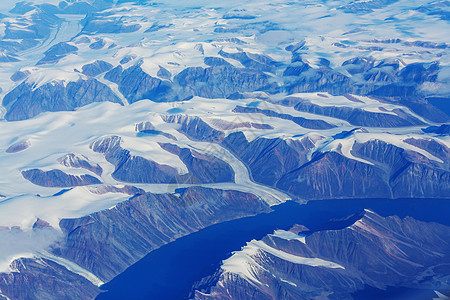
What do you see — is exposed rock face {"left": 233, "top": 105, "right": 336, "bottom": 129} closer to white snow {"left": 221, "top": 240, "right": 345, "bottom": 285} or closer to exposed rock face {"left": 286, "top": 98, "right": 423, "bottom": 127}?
exposed rock face {"left": 286, "top": 98, "right": 423, "bottom": 127}

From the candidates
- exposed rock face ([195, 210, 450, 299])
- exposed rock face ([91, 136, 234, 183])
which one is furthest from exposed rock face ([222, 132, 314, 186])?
exposed rock face ([195, 210, 450, 299])

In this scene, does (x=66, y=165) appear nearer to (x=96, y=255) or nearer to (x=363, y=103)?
(x=96, y=255)

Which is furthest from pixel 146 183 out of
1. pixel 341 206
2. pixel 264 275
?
pixel 264 275

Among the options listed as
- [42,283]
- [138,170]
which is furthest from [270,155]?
[42,283]

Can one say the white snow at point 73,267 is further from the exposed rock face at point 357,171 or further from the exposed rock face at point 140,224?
the exposed rock face at point 357,171

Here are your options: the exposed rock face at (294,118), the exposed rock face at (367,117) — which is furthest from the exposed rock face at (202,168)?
the exposed rock face at (367,117)

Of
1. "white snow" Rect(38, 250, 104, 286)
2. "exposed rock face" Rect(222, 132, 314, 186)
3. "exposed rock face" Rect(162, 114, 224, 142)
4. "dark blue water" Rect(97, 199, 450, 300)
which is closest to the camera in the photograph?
"dark blue water" Rect(97, 199, 450, 300)
